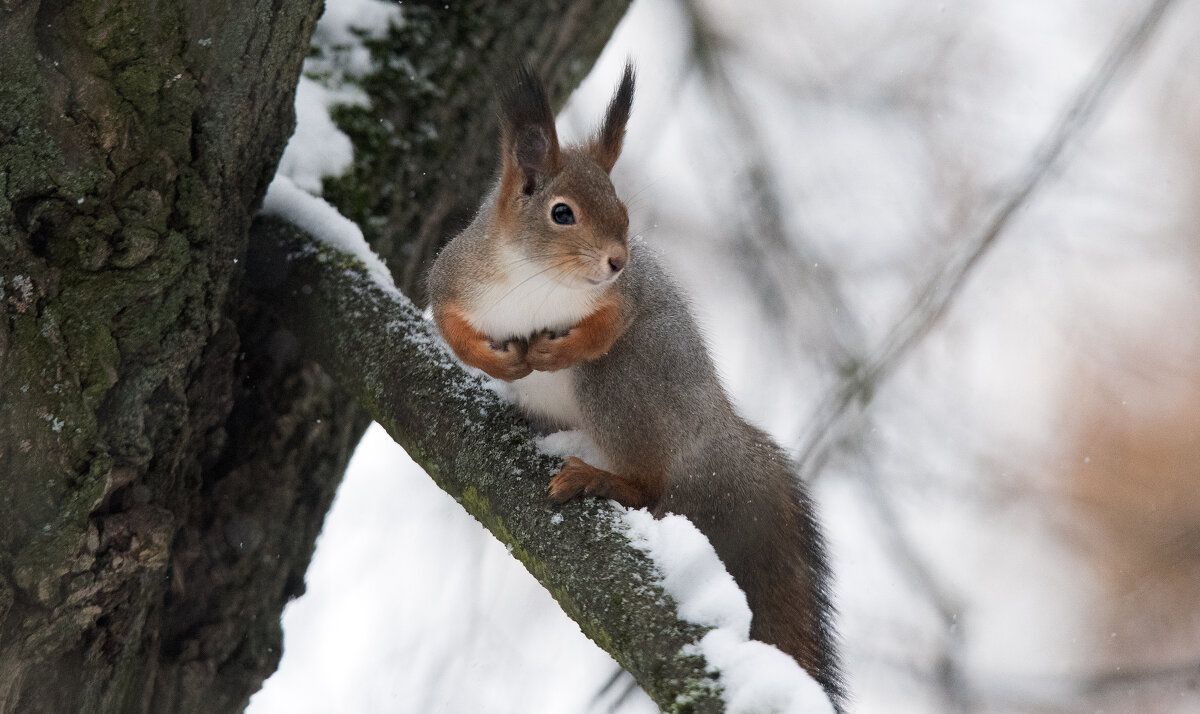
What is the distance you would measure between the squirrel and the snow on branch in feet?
0.36

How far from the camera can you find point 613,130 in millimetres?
1883

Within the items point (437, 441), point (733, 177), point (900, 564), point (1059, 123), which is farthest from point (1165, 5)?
point (437, 441)

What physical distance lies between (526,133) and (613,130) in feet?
0.66

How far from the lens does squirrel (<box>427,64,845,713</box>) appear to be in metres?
1.71

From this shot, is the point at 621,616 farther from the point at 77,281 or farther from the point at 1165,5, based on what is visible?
the point at 1165,5

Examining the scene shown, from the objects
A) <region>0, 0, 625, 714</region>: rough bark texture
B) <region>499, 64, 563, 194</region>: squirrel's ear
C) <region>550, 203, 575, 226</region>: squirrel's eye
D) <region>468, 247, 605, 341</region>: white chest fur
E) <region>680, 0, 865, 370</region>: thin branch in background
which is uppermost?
<region>680, 0, 865, 370</region>: thin branch in background

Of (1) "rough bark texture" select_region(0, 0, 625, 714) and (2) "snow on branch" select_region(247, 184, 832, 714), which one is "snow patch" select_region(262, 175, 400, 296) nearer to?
→ (2) "snow on branch" select_region(247, 184, 832, 714)

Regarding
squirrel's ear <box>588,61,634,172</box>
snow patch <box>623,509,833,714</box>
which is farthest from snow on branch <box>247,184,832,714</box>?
squirrel's ear <box>588,61,634,172</box>

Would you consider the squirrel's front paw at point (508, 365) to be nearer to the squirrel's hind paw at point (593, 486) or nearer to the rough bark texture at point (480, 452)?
the rough bark texture at point (480, 452)

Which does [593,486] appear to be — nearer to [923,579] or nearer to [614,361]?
[614,361]

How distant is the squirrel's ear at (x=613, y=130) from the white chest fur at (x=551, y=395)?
42cm

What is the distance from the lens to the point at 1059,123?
7.66ft

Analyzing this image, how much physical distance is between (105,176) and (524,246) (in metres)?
0.67

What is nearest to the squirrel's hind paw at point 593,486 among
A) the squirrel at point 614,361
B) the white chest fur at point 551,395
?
the squirrel at point 614,361
